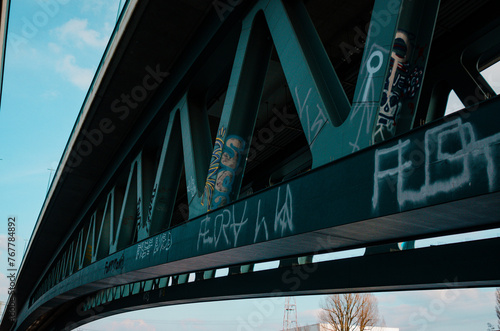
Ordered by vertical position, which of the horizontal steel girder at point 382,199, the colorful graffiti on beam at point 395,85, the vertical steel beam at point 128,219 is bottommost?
the horizontal steel girder at point 382,199

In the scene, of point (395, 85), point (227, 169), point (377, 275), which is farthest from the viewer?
point (377, 275)

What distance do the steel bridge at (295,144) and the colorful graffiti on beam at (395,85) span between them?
1cm

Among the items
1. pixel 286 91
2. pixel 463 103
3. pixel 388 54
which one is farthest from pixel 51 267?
pixel 388 54

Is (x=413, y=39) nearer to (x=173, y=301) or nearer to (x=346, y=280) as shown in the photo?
(x=346, y=280)

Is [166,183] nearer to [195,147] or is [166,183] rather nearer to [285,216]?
[195,147]

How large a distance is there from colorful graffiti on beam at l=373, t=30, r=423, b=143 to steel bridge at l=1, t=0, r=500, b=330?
1 centimetres

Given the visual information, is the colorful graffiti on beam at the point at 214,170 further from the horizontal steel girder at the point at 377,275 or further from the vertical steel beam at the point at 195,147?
the horizontal steel girder at the point at 377,275

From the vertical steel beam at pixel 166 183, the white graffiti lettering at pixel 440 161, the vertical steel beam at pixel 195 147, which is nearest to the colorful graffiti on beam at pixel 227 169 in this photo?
the vertical steel beam at pixel 195 147

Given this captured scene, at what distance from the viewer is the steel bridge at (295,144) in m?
3.15

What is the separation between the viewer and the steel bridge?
315 cm

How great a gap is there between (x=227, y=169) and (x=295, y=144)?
966cm

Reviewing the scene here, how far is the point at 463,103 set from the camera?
924 cm

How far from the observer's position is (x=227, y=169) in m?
6.50

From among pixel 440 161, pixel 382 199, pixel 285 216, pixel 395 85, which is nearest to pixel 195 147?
pixel 285 216
